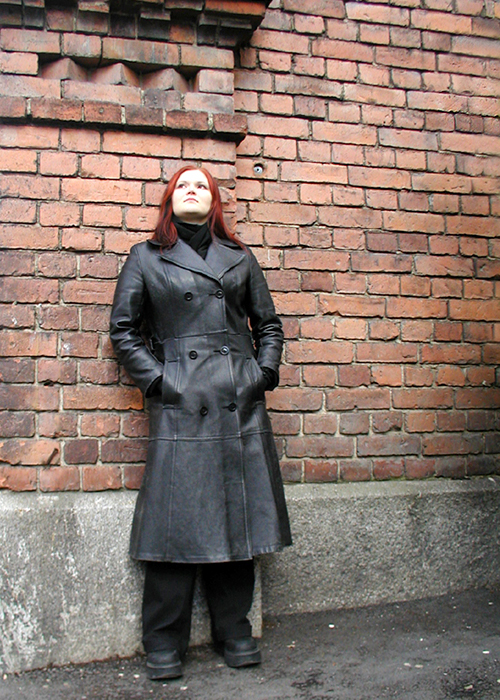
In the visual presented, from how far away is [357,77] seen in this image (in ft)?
12.6

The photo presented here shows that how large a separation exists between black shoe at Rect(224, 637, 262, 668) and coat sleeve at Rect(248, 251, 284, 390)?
113cm

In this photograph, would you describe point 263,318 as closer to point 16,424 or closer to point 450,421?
point 16,424

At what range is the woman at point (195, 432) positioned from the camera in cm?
290

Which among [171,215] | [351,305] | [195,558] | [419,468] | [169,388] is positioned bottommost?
[195,558]

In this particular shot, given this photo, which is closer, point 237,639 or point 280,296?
point 237,639

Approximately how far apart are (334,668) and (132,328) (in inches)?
67.6

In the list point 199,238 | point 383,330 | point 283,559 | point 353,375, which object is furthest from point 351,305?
point 283,559

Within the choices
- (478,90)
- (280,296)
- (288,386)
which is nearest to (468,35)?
(478,90)

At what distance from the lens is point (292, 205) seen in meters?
3.70

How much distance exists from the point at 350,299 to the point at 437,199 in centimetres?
82

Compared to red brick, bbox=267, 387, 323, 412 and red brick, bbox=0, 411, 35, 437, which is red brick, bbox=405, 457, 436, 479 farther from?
red brick, bbox=0, 411, 35, 437

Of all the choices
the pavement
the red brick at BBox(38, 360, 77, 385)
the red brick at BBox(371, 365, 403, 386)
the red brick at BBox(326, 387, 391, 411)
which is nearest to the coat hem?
the pavement

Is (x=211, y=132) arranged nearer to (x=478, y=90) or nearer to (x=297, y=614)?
(x=478, y=90)

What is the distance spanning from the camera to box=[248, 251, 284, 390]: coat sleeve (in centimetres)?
323
